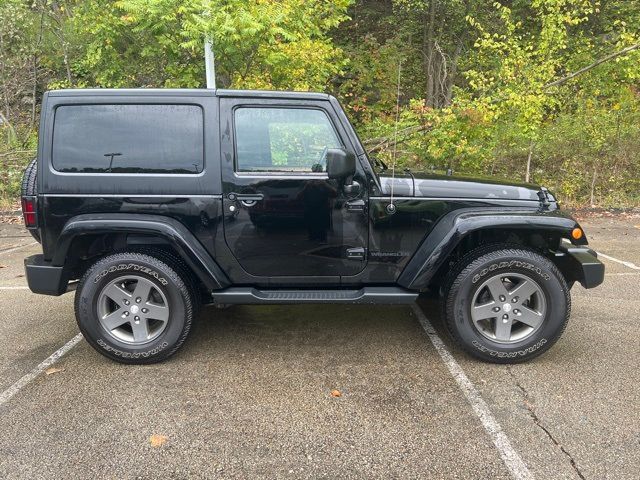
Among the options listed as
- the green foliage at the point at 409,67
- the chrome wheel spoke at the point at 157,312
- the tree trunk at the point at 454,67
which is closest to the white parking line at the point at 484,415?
the chrome wheel spoke at the point at 157,312

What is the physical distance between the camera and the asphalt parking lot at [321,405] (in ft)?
7.98

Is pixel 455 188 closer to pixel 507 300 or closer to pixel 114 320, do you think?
pixel 507 300

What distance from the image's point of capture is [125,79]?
9094mm

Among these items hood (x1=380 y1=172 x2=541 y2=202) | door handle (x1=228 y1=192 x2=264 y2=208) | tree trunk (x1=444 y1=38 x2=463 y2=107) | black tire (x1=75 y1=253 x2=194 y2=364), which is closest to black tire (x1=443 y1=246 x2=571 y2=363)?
hood (x1=380 y1=172 x2=541 y2=202)

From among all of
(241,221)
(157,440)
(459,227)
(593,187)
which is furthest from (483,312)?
(593,187)

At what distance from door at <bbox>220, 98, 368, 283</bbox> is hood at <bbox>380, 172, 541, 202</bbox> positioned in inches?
11.1

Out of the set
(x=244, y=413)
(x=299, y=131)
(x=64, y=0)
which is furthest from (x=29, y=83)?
(x=244, y=413)

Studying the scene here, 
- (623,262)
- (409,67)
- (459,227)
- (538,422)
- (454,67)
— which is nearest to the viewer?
(538,422)

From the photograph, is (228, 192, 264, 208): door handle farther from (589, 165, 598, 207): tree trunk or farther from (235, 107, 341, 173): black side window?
(589, 165, 598, 207): tree trunk

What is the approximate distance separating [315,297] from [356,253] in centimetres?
43

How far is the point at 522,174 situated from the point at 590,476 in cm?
889

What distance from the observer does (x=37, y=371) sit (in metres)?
3.42

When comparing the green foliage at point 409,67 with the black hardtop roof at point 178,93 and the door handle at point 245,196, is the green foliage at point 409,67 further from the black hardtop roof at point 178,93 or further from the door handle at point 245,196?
the door handle at point 245,196

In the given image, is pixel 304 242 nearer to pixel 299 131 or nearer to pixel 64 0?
pixel 299 131
